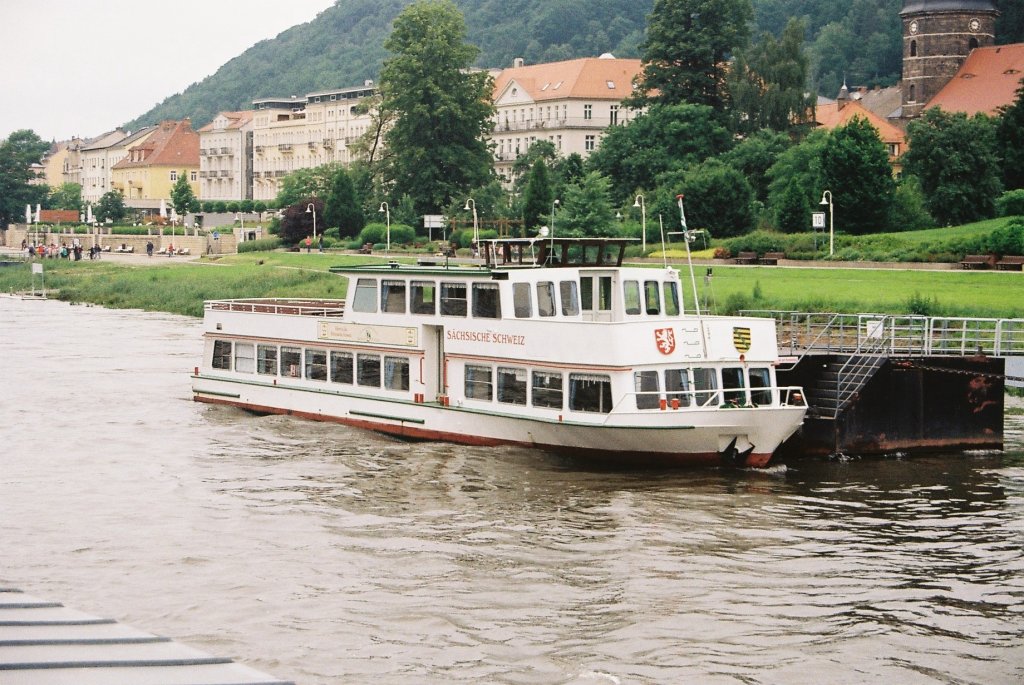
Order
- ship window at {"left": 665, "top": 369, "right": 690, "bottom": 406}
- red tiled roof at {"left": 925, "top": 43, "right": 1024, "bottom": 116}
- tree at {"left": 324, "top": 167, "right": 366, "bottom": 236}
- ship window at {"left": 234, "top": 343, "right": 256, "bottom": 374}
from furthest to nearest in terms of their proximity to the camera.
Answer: red tiled roof at {"left": 925, "top": 43, "right": 1024, "bottom": 116}, tree at {"left": 324, "top": 167, "right": 366, "bottom": 236}, ship window at {"left": 234, "top": 343, "right": 256, "bottom": 374}, ship window at {"left": 665, "top": 369, "right": 690, "bottom": 406}

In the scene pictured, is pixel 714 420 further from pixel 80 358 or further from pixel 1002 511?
pixel 80 358

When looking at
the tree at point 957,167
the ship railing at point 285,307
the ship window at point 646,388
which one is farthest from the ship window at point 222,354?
the tree at point 957,167

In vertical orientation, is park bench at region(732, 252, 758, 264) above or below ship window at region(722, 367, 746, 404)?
above

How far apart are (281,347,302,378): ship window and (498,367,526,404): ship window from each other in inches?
298

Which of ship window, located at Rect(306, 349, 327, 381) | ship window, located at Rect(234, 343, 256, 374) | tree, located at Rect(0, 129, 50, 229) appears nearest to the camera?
ship window, located at Rect(306, 349, 327, 381)

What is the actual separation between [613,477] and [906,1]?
111 metres

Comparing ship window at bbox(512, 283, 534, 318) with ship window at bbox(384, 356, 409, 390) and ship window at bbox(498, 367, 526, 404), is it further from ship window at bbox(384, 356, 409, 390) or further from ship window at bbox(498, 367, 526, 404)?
ship window at bbox(384, 356, 409, 390)

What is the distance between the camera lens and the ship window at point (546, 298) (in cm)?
3161

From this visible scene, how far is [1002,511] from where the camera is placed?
26.4m

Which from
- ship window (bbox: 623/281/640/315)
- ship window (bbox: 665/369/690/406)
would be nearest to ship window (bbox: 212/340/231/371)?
ship window (bbox: 623/281/640/315)

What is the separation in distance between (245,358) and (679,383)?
14.3m

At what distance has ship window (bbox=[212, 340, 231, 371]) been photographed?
40.4 meters

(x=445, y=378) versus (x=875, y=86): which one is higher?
(x=875, y=86)

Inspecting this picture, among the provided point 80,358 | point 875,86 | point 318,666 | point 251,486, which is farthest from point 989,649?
point 875,86
